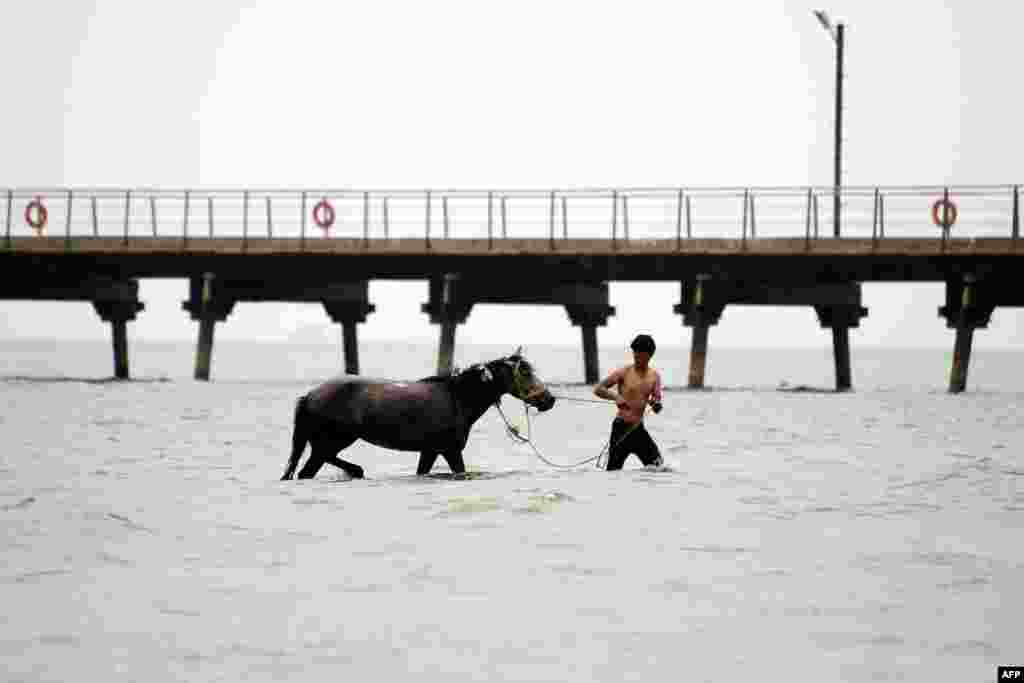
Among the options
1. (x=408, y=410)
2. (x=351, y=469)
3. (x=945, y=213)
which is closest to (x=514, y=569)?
(x=408, y=410)

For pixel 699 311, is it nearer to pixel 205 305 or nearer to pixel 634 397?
pixel 205 305

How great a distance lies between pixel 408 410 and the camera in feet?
39.9

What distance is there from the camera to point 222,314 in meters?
37.2

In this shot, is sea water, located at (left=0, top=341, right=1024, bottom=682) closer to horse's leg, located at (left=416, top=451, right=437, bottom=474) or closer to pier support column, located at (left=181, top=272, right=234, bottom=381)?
horse's leg, located at (left=416, top=451, right=437, bottom=474)

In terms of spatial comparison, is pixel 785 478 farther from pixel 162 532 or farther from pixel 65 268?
pixel 65 268

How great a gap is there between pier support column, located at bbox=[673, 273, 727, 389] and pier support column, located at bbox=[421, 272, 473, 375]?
519cm

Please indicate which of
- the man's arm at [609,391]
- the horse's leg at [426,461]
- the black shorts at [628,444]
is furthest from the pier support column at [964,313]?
the horse's leg at [426,461]

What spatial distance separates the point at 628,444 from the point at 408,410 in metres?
1.95

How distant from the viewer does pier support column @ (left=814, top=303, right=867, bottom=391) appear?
34.4 m

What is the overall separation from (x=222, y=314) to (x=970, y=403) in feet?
60.0

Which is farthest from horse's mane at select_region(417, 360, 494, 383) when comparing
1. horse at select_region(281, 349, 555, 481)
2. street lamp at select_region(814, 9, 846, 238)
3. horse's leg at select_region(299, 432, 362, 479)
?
street lamp at select_region(814, 9, 846, 238)

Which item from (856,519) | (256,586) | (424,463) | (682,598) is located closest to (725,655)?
(682,598)

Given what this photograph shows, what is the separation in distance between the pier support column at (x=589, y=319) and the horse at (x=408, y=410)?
2277 cm

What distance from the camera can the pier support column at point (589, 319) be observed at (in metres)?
35.5
